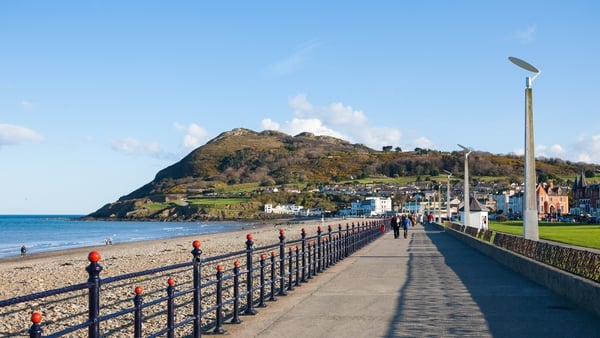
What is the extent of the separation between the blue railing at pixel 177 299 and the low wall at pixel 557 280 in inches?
192

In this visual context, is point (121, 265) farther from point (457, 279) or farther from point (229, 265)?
point (457, 279)

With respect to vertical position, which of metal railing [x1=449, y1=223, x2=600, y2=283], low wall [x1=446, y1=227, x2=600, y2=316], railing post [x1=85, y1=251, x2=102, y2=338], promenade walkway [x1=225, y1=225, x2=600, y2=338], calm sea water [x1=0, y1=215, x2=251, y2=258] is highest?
railing post [x1=85, y1=251, x2=102, y2=338]

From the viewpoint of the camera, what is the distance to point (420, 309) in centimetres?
1220

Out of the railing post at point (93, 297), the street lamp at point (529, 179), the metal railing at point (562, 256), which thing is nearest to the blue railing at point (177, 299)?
the railing post at point (93, 297)

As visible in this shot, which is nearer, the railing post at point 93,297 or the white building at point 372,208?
the railing post at point 93,297

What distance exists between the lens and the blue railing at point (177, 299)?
6570mm

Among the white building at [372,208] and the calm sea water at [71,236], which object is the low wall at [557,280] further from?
the white building at [372,208]

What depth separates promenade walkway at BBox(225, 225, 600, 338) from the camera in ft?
33.3

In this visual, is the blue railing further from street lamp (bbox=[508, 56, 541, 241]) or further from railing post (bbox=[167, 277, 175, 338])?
street lamp (bbox=[508, 56, 541, 241])

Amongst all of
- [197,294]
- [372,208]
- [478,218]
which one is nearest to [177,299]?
[197,294]

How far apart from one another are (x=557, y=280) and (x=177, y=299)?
27.6 ft

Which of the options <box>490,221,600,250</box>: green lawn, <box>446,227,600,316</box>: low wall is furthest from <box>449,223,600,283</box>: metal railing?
<box>490,221,600,250</box>: green lawn

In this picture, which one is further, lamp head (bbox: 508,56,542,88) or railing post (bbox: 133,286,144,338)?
lamp head (bbox: 508,56,542,88)

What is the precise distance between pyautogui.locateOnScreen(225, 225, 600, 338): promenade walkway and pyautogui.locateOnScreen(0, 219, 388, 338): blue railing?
1.37 feet
